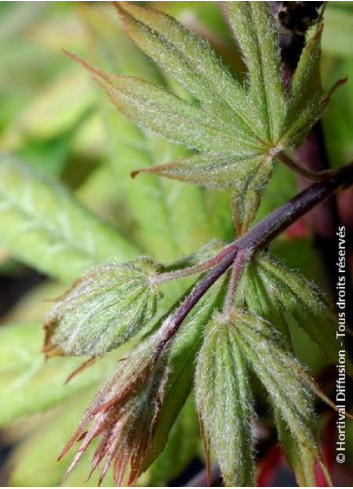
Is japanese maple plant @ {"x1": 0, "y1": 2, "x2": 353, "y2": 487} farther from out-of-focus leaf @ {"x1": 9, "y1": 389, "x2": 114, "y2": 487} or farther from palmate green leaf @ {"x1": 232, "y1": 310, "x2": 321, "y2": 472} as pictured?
out-of-focus leaf @ {"x1": 9, "y1": 389, "x2": 114, "y2": 487}

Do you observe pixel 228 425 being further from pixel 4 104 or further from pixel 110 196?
pixel 4 104

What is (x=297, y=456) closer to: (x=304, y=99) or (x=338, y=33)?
(x=304, y=99)

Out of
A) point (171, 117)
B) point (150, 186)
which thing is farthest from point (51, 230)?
point (171, 117)

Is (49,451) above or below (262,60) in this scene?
below

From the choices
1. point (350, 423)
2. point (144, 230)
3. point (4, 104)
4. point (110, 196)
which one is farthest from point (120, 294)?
point (4, 104)

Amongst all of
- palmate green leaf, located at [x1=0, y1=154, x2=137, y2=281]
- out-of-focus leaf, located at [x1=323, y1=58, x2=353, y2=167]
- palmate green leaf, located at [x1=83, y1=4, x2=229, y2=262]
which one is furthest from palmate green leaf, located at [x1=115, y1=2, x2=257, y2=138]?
out-of-focus leaf, located at [x1=323, y1=58, x2=353, y2=167]
